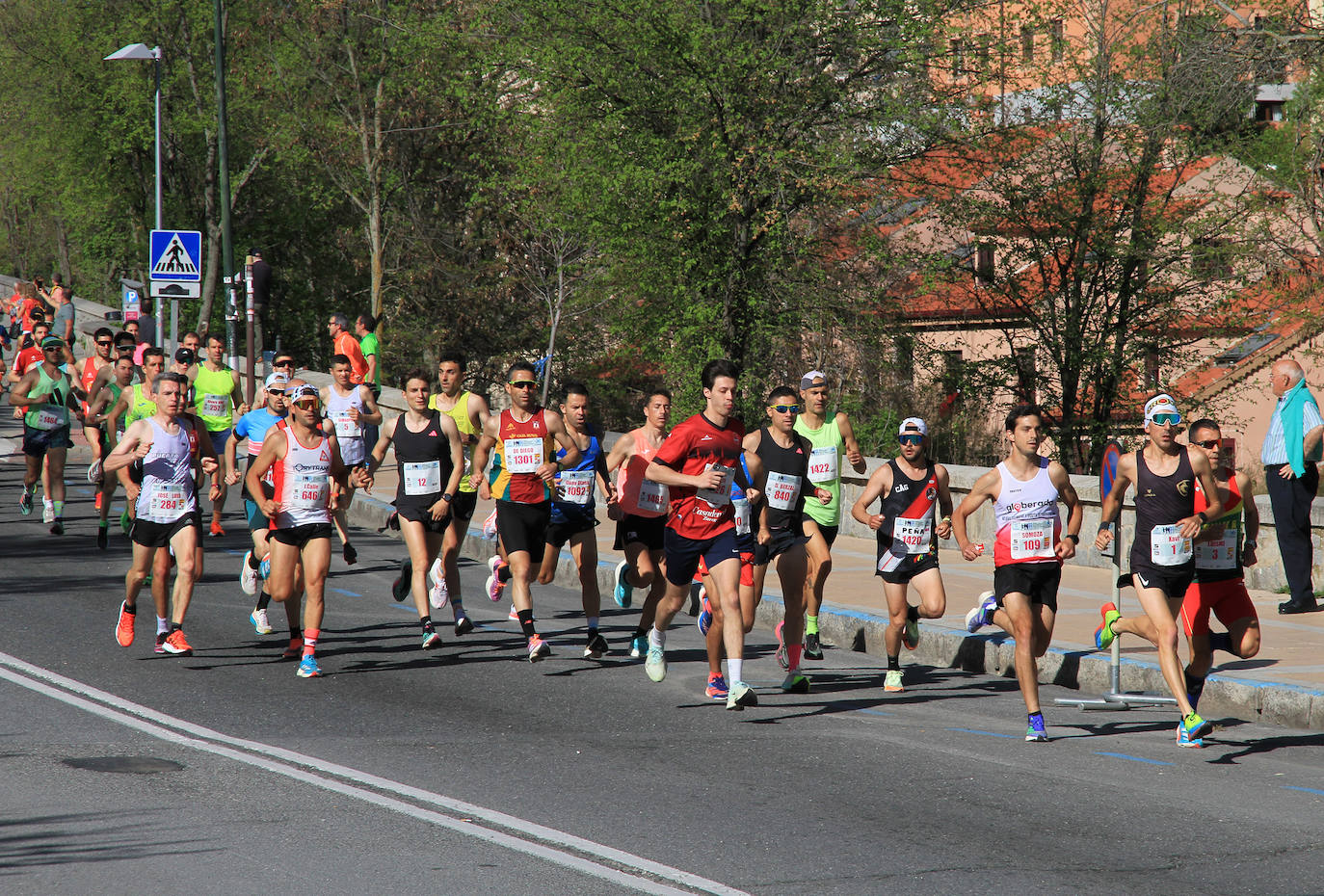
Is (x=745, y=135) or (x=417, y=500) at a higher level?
(x=745, y=135)

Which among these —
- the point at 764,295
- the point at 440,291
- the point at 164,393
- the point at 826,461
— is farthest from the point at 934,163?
the point at 440,291

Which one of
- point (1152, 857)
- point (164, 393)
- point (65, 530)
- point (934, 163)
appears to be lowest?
point (1152, 857)

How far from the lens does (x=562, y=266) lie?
35.6m

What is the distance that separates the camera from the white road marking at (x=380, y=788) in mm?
5711

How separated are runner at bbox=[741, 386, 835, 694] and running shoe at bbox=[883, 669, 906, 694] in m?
0.53

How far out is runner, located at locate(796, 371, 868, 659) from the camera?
10945 mm

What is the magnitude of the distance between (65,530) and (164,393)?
22.4ft

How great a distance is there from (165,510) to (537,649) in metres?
2.71

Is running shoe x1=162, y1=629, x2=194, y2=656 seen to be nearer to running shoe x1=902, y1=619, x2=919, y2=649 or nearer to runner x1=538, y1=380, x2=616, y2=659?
runner x1=538, y1=380, x2=616, y2=659

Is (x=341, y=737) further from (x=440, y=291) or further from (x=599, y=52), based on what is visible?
(x=440, y=291)

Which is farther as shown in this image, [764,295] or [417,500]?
[764,295]

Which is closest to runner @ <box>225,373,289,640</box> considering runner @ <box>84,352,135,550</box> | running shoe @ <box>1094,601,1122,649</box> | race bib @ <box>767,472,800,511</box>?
runner @ <box>84,352,135,550</box>

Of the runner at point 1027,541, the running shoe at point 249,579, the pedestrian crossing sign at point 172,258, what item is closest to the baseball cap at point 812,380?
the runner at point 1027,541

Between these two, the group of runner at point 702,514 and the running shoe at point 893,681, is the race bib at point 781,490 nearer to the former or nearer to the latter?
the group of runner at point 702,514
